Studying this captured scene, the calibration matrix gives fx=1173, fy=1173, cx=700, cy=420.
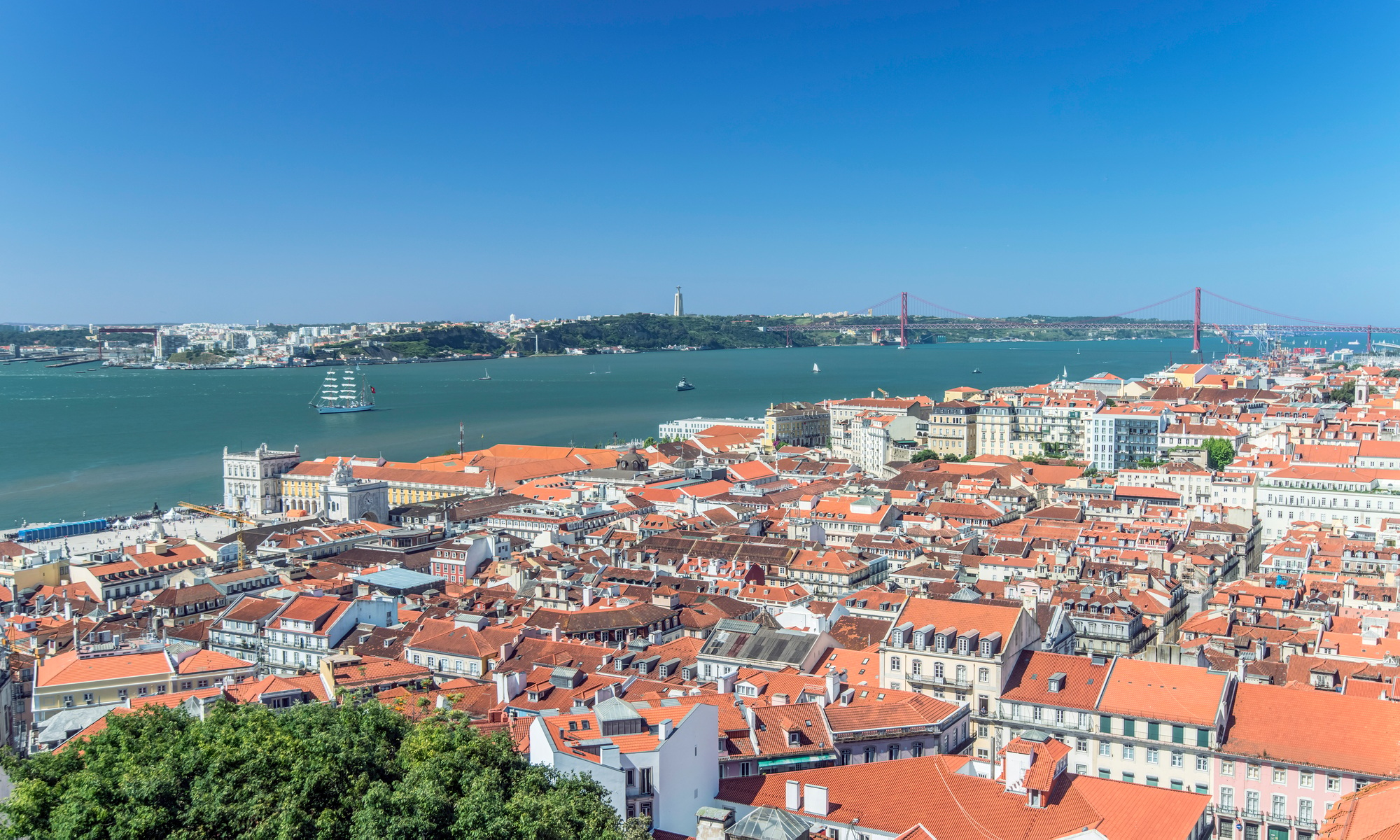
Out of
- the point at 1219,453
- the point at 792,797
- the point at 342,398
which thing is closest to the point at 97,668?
the point at 792,797

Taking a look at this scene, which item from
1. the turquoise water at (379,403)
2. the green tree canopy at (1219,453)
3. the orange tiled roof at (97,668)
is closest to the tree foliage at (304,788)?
the orange tiled roof at (97,668)

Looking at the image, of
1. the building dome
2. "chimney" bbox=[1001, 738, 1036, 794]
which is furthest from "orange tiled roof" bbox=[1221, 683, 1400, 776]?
the building dome

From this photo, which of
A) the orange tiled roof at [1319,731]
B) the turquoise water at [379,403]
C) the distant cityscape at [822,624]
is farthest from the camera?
the turquoise water at [379,403]

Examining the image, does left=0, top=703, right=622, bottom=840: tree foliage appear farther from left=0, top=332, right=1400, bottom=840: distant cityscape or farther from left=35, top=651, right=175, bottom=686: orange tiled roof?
left=35, top=651, right=175, bottom=686: orange tiled roof

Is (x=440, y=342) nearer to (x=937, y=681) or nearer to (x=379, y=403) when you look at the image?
(x=379, y=403)

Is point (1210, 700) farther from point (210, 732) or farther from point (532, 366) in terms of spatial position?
point (532, 366)

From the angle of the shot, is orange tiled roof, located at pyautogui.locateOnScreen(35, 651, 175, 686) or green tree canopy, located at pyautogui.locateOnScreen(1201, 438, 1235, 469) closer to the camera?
orange tiled roof, located at pyautogui.locateOnScreen(35, 651, 175, 686)

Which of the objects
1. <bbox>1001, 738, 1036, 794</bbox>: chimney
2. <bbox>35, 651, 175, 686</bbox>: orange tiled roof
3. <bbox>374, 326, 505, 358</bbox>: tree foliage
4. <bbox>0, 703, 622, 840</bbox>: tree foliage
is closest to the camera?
<bbox>0, 703, 622, 840</bbox>: tree foliage

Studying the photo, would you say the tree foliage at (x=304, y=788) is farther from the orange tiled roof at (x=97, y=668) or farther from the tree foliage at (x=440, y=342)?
the tree foliage at (x=440, y=342)
